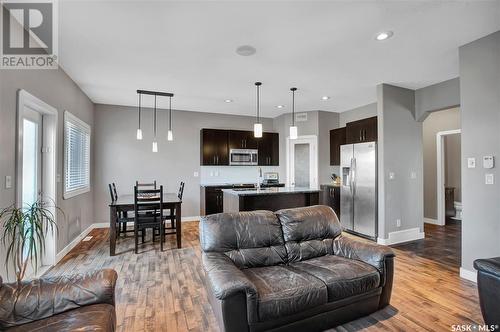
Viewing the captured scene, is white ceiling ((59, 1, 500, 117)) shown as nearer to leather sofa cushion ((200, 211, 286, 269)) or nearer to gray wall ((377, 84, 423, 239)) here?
→ gray wall ((377, 84, 423, 239))

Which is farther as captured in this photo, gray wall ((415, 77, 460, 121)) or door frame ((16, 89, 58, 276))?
gray wall ((415, 77, 460, 121))

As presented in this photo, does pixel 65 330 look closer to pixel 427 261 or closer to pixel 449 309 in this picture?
pixel 449 309

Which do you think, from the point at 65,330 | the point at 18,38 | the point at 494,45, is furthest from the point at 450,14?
the point at 18,38

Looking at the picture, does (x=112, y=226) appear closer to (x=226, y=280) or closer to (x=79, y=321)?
(x=79, y=321)

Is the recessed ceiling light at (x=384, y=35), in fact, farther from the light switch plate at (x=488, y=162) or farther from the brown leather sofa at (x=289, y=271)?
the brown leather sofa at (x=289, y=271)

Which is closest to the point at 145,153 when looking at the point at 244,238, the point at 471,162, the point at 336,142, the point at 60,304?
the point at 244,238

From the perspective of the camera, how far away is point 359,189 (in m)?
4.86

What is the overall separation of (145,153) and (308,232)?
4630mm

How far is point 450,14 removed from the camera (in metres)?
2.38

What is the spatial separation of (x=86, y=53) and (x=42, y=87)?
2.21ft

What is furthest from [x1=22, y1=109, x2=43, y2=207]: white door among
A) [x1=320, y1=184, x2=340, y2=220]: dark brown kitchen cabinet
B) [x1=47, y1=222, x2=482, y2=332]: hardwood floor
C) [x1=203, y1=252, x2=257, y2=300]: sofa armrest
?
[x1=320, y1=184, x2=340, y2=220]: dark brown kitchen cabinet

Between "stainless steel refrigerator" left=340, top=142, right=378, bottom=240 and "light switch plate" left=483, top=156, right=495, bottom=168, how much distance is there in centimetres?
171

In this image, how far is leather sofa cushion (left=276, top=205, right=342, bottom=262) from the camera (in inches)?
101

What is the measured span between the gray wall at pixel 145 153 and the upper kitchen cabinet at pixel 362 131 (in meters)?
3.10
